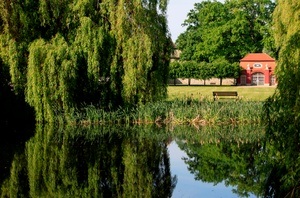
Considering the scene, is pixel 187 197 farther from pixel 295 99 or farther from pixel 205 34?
pixel 205 34

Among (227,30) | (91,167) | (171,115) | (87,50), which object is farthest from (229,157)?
(227,30)

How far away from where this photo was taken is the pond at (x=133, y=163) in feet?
32.8

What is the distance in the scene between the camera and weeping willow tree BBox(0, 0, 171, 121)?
19672 mm

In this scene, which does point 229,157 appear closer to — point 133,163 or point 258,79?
point 133,163

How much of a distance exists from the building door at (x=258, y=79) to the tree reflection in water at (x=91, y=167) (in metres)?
39.7

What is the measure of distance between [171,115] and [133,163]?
8.42m

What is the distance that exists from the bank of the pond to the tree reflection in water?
10.5ft

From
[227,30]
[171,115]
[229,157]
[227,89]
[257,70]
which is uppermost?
[227,30]

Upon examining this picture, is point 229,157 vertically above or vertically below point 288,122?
below

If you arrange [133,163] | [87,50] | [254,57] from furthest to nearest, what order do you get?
1. [254,57]
2. [87,50]
3. [133,163]

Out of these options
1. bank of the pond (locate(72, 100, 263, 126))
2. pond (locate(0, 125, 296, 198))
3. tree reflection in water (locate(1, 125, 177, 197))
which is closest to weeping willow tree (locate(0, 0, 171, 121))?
bank of the pond (locate(72, 100, 263, 126))

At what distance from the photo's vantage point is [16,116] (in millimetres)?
20516

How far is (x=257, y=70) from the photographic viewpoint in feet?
177

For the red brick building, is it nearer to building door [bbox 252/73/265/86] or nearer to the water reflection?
building door [bbox 252/73/265/86]
